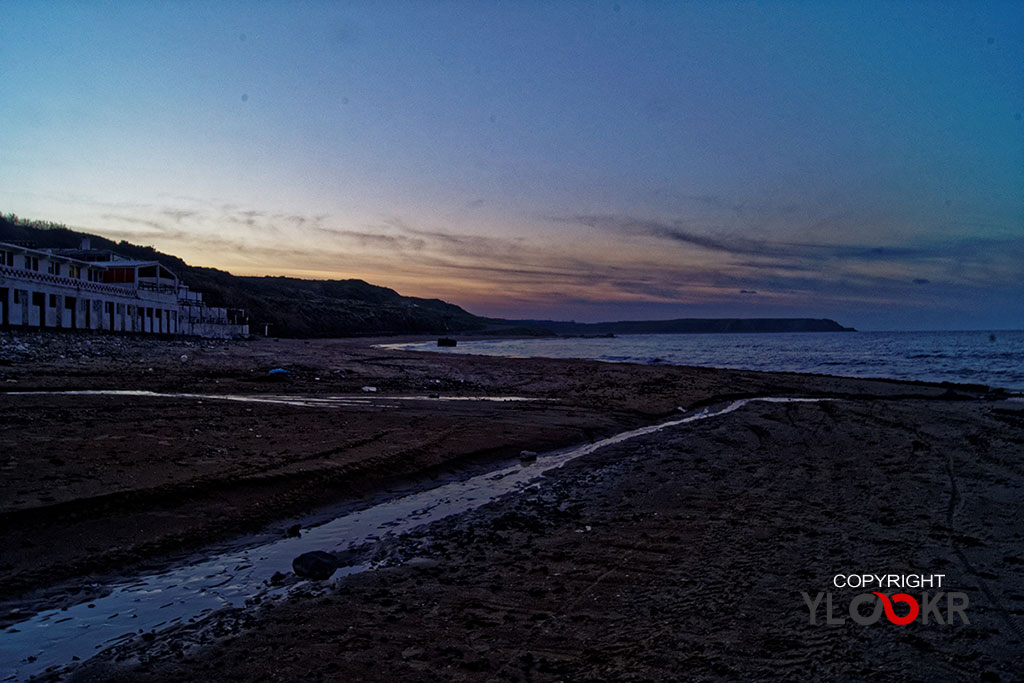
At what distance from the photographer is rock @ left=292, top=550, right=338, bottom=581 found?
5.74 m

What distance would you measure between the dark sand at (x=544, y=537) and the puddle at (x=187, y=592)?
35cm

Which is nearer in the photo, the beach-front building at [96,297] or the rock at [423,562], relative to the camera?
the rock at [423,562]

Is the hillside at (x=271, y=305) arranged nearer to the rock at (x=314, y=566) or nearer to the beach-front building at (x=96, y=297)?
the beach-front building at (x=96, y=297)

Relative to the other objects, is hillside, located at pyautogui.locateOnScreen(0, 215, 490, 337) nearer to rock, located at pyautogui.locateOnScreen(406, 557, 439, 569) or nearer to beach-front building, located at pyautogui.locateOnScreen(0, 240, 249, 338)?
beach-front building, located at pyautogui.locateOnScreen(0, 240, 249, 338)

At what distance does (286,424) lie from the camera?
12.8 metres

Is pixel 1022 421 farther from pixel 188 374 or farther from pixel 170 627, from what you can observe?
pixel 188 374

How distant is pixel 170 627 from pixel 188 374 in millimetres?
20821

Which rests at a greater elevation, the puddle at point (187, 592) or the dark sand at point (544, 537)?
the dark sand at point (544, 537)

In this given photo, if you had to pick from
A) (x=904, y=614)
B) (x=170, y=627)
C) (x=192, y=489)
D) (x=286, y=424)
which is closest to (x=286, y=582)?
(x=170, y=627)

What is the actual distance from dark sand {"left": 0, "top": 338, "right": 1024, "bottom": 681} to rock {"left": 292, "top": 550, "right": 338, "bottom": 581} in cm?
30

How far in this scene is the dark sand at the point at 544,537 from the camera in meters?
4.20

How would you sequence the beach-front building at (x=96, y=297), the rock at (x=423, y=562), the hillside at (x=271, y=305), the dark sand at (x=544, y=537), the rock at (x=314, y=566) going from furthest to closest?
the hillside at (x=271, y=305) → the beach-front building at (x=96, y=297) → the rock at (x=423, y=562) → the rock at (x=314, y=566) → the dark sand at (x=544, y=537)

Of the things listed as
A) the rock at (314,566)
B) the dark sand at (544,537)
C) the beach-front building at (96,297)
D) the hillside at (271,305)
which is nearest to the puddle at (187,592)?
the rock at (314,566)

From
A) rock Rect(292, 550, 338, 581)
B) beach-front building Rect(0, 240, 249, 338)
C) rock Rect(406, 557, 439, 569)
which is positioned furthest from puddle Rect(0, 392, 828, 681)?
beach-front building Rect(0, 240, 249, 338)
